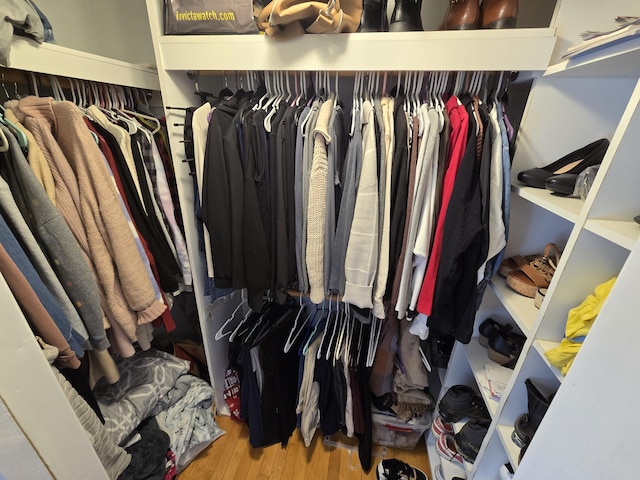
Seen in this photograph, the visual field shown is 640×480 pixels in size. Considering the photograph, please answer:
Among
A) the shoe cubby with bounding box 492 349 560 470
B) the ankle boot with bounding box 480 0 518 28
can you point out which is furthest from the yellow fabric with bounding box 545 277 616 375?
the ankle boot with bounding box 480 0 518 28

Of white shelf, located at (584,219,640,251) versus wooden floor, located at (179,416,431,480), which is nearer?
white shelf, located at (584,219,640,251)

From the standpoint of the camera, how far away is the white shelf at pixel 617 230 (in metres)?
0.48

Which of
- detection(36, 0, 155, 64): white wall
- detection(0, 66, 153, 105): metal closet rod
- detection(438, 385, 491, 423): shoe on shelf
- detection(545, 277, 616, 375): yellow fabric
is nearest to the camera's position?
detection(545, 277, 616, 375): yellow fabric

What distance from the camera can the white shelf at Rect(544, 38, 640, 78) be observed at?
1.78 feet

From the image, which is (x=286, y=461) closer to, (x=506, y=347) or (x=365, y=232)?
(x=506, y=347)

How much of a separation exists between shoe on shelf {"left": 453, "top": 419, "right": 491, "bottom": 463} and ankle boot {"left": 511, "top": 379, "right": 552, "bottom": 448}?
261mm

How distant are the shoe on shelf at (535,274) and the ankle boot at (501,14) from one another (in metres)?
0.67

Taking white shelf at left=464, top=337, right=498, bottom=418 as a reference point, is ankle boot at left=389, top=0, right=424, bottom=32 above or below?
above

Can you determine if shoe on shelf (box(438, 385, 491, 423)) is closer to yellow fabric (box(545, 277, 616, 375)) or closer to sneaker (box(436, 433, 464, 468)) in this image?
sneaker (box(436, 433, 464, 468))

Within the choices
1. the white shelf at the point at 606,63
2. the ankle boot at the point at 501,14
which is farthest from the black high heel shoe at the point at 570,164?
the ankle boot at the point at 501,14

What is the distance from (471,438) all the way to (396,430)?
43 cm

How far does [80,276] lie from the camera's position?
0.79 meters

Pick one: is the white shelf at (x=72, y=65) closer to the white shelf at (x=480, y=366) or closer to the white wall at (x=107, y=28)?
the white wall at (x=107, y=28)

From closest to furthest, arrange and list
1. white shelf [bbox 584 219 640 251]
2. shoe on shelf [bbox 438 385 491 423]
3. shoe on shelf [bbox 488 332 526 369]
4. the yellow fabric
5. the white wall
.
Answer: white shelf [bbox 584 219 640 251]
the yellow fabric
shoe on shelf [bbox 488 332 526 369]
shoe on shelf [bbox 438 385 491 423]
the white wall
